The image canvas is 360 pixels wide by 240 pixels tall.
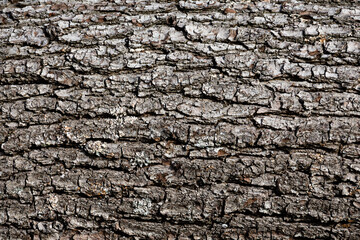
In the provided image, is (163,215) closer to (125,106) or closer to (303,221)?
(125,106)

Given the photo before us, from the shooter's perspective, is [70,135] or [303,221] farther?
[70,135]

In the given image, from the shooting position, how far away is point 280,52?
6.36ft

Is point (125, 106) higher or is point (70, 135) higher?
point (125, 106)

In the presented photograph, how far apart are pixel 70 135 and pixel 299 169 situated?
143 centimetres

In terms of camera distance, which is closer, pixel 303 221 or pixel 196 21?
pixel 303 221

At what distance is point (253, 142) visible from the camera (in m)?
1.84

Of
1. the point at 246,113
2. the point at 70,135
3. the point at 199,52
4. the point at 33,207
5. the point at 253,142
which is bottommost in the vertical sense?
the point at 33,207

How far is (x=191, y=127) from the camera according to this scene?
1876 mm

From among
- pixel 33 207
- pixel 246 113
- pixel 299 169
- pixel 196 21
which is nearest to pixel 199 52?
pixel 196 21

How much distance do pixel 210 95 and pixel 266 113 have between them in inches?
14.2

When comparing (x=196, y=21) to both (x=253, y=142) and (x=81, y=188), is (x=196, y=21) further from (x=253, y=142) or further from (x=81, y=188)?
(x=81, y=188)

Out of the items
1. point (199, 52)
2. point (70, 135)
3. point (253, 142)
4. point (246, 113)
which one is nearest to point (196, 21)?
point (199, 52)

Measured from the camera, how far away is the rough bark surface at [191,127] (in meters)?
1.82

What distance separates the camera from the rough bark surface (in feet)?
5.96
